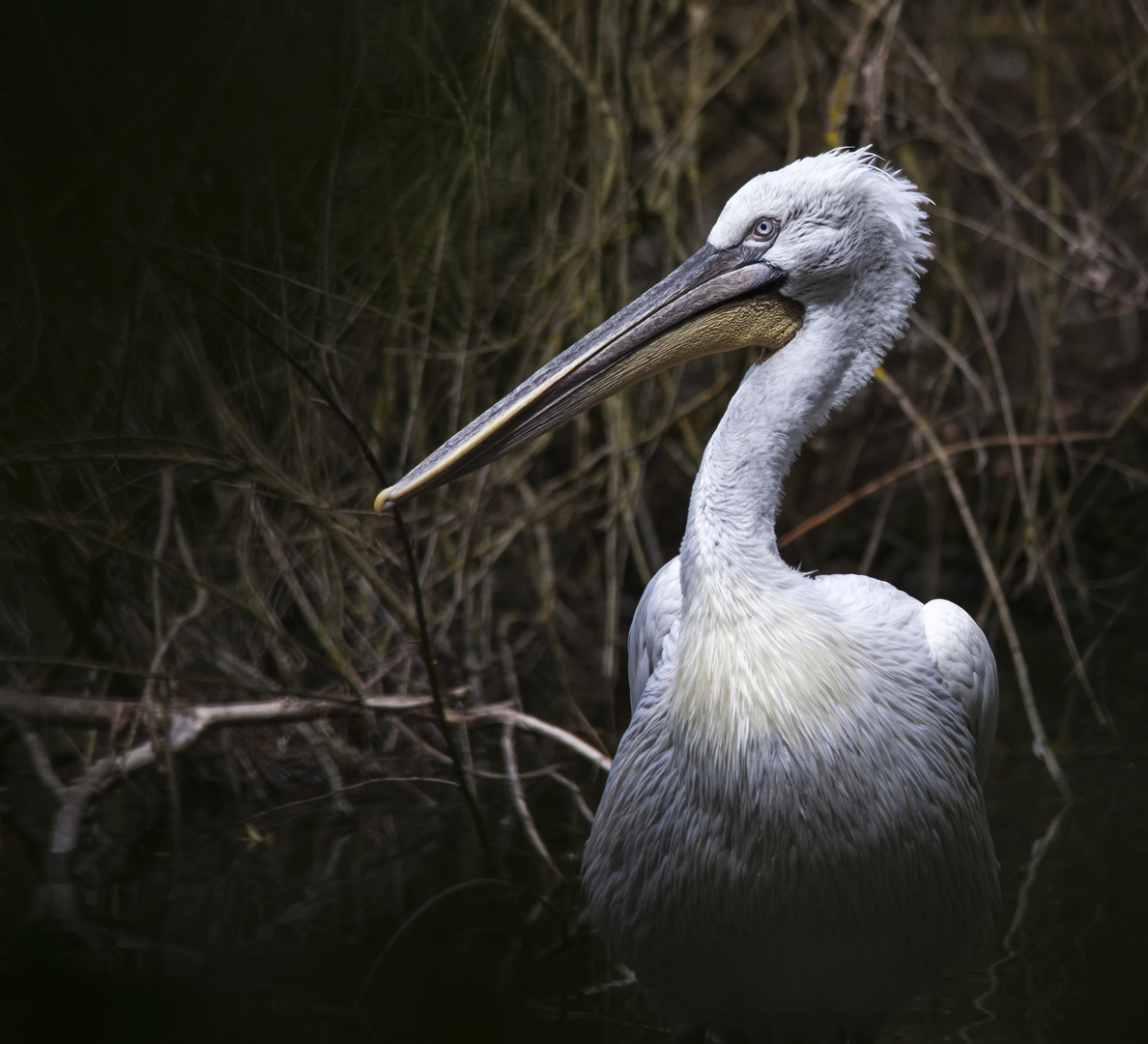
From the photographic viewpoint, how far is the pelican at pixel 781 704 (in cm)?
235

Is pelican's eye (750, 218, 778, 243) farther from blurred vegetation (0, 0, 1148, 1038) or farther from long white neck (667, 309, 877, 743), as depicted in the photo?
blurred vegetation (0, 0, 1148, 1038)

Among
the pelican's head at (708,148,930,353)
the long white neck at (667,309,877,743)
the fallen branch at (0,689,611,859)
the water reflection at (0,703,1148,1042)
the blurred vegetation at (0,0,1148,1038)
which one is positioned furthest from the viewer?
the fallen branch at (0,689,611,859)

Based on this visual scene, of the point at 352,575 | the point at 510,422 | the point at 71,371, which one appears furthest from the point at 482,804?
the point at 71,371

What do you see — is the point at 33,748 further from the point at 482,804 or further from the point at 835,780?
the point at 835,780

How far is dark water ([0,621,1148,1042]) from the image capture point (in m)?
2.95

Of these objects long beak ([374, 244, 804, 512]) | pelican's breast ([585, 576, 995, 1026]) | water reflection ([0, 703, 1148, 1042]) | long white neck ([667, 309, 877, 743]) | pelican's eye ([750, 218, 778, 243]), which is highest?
pelican's eye ([750, 218, 778, 243])

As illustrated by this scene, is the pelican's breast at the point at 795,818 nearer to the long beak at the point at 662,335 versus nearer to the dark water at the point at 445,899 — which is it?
the dark water at the point at 445,899

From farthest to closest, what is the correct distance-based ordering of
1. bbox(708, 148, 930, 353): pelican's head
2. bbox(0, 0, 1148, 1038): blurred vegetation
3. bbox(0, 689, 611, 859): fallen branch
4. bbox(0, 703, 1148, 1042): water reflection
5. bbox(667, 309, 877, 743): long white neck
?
1. bbox(0, 689, 611, 859): fallen branch
2. bbox(0, 703, 1148, 1042): water reflection
3. bbox(708, 148, 930, 353): pelican's head
4. bbox(667, 309, 877, 743): long white neck
5. bbox(0, 0, 1148, 1038): blurred vegetation

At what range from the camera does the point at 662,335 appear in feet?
8.52

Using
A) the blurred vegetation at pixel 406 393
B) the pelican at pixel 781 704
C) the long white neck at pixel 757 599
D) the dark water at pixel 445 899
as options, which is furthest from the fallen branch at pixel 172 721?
the long white neck at pixel 757 599

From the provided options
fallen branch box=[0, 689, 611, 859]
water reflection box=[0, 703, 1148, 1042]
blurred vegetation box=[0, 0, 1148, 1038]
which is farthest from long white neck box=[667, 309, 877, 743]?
fallen branch box=[0, 689, 611, 859]

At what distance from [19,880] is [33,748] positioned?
0.43 m

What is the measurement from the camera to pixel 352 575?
14.1 ft

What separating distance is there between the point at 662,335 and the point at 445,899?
1.90 m
